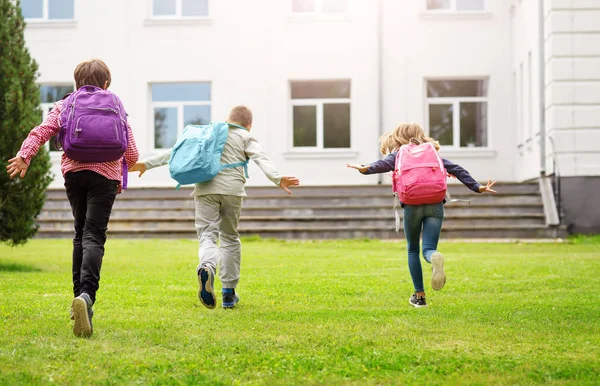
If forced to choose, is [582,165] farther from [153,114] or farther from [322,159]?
[153,114]

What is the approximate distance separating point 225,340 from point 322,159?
1925cm

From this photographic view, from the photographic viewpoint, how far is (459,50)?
971 inches

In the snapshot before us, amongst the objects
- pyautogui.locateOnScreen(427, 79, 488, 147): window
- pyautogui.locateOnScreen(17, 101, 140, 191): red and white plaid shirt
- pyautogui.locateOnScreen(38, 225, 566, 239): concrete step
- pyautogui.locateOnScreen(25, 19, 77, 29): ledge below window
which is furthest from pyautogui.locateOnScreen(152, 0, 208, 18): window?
pyautogui.locateOnScreen(17, 101, 140, 191): red and white plaid shirt

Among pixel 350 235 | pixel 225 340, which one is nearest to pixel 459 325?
pixel 225 340

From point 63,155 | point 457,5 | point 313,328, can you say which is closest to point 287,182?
point 313,328

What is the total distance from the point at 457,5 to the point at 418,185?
18488 mm

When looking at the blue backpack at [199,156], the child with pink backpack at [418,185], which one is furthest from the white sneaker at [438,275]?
the blue backpack at [199,156]

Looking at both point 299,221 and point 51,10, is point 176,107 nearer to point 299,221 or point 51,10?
point 51,10

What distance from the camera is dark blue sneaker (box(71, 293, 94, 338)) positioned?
5.85 metres

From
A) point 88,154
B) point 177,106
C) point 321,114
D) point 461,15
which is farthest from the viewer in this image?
point 177,106

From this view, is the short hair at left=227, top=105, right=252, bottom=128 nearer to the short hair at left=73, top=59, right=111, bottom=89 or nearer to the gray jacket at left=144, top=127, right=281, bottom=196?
the gray jacket at left=144, top=127, right=281, bottom=196

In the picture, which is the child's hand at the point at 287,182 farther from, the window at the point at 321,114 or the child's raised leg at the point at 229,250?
the window at the point at 321,114

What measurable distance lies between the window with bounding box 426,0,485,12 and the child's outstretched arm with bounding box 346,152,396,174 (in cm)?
1794

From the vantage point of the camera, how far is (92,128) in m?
6.30
